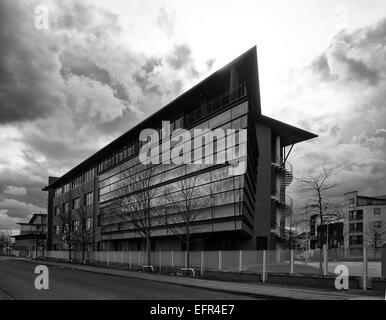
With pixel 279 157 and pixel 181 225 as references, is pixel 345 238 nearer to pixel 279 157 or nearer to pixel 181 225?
pixel 279 157

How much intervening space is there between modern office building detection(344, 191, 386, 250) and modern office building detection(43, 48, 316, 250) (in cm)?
6663

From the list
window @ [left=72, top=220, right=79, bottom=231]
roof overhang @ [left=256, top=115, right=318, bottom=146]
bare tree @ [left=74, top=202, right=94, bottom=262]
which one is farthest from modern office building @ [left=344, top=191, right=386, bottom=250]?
roof overhang @ [left=256, top=115, right=318, bottom=146]

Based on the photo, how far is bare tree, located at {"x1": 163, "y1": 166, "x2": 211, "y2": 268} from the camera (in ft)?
127

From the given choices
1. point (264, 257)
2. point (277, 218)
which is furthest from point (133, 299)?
point (277, 218)

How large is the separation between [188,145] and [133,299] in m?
27.7

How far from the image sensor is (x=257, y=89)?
140ft

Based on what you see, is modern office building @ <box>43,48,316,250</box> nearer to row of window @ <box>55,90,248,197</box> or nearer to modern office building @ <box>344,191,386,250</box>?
row of window @ <box>55,90,248,197</box>

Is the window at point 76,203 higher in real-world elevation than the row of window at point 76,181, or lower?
lower

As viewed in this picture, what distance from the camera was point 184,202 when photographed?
136ft

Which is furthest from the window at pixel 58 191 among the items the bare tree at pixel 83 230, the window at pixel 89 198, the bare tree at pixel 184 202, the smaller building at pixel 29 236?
the bare tree at pixel 184 202

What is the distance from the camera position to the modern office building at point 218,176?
37.9 metres

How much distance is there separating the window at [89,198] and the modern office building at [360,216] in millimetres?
63184

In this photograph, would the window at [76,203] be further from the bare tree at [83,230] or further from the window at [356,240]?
the window at [356,240]

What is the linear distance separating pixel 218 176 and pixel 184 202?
4274 millimetres
